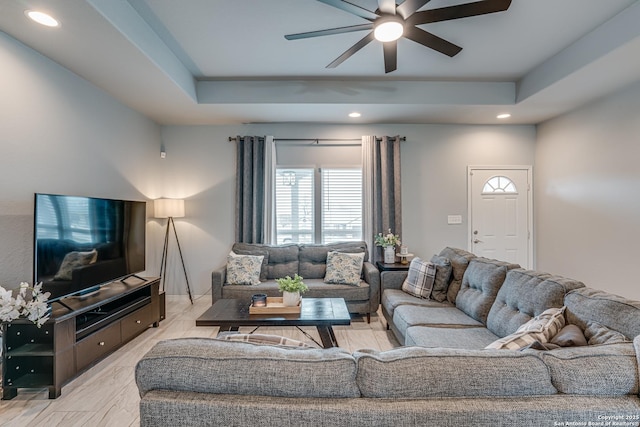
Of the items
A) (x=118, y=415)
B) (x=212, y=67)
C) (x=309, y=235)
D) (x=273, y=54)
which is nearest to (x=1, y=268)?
(x=118, y=415)

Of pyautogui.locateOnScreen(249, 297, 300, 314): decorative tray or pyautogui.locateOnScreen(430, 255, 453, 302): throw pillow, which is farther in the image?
pyautogui.locateOnScreen(430, 255, 453, 302): throw pillow

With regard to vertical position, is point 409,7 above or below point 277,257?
above

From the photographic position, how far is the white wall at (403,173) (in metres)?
4.71

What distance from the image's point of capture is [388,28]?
2273mm

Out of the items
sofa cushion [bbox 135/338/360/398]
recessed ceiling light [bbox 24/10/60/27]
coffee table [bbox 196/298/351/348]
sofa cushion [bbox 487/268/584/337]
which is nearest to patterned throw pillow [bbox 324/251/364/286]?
coffee table [bbox 196/298/351/348]

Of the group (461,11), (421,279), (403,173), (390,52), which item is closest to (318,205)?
(403,173)

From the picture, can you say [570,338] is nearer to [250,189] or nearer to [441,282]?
[441,282]

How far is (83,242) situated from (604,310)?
12.1ft

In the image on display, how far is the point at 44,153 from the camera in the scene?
2715 mm

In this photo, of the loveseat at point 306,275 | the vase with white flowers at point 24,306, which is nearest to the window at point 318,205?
the loveseat at point 306,275

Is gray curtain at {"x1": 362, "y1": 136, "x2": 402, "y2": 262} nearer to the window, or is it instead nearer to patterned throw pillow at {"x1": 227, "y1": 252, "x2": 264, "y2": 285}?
the window

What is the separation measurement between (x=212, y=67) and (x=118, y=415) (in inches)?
131

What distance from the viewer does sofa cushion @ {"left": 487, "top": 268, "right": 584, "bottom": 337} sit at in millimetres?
1915

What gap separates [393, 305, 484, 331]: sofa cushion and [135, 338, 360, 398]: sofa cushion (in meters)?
1.70
